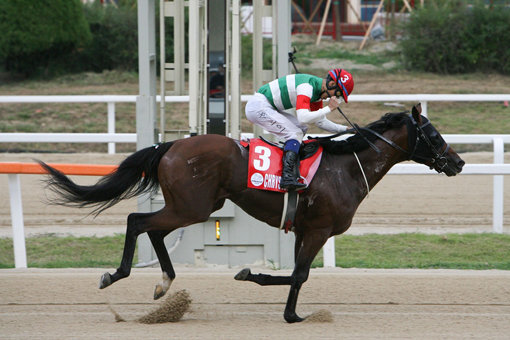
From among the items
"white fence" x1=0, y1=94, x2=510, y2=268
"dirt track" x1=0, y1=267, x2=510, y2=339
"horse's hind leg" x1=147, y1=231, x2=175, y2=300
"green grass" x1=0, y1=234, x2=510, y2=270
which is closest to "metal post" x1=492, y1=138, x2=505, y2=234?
"white fence" x1=0, y1=94, x2=510, y2=268

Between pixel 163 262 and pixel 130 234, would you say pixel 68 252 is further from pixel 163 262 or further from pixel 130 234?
pixel 130 234

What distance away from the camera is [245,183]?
5.60 m

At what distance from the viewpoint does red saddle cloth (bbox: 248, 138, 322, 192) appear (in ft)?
18.3

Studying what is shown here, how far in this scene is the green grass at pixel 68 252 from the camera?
7.42 m

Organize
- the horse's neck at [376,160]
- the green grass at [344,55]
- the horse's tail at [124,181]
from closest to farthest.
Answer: the horse's tail at [124,181], the horse's neck at [376,160], the green grass at [344,55]

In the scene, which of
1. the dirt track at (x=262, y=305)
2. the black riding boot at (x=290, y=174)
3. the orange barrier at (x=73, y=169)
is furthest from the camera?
the orange barrier at (x=73, y=169)

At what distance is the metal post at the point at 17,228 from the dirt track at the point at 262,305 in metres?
0.26

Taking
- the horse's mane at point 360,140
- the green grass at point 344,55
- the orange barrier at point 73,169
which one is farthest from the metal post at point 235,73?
the green grass at point 344,55

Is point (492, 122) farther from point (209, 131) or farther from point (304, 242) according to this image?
point (304, 242)

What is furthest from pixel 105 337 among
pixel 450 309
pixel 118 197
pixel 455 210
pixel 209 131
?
pixel 455 210

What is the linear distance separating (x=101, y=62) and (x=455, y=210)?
11.6m

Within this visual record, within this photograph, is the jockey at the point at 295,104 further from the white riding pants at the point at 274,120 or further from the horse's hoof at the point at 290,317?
the horse's hoof at the point at 290,317

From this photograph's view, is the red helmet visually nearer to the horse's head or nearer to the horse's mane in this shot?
the horse's mane

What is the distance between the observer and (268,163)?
5.62 m
